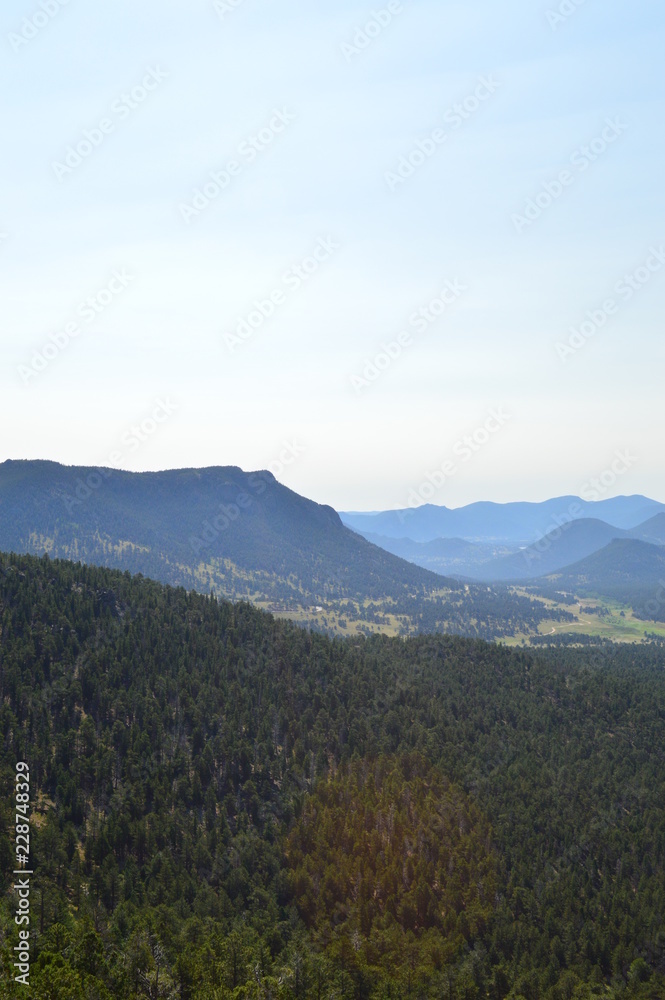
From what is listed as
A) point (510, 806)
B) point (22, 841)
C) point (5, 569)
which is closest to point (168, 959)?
point (22, 841)

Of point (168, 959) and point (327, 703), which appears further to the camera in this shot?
point (327, 703)

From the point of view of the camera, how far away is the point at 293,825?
451ft

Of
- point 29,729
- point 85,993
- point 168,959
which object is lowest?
point 168,959

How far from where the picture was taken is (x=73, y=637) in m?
166

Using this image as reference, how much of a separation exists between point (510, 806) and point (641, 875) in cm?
2999

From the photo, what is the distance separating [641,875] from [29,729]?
144 meters

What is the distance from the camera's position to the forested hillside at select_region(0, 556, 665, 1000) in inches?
3750

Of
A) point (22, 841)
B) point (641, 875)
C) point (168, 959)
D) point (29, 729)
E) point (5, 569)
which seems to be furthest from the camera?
point (5, 569)

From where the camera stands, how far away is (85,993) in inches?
2835

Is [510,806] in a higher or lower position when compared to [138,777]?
lower

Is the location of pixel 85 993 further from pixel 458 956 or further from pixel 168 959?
pixel 458 956

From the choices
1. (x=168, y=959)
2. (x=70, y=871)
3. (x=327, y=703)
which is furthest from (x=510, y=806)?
(x=70, y=871)

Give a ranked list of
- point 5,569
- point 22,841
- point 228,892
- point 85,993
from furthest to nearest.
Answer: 1. point 5,569
2. point 228,892
3. point 22,841
4. point 85,993

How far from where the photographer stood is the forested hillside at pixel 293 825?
9525 centimetres
